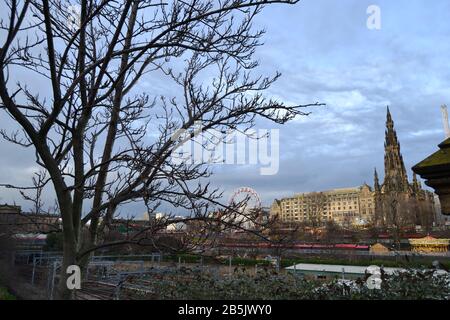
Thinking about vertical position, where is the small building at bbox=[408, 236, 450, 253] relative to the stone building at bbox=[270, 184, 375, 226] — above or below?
below

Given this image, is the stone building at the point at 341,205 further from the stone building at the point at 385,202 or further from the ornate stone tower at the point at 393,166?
the ornate stone tower at the point at 393,166

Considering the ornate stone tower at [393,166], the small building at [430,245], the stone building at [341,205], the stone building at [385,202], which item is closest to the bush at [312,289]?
the small building at [430,245]

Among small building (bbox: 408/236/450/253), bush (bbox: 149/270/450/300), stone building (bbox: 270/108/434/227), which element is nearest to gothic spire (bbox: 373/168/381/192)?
stone building (bbox: 270/108/434/227)

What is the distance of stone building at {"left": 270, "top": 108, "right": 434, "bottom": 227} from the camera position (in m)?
80.8

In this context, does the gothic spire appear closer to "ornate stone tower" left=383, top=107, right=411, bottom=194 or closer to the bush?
"ornate stone tower" left=383, top=107, right=411, bottom=194

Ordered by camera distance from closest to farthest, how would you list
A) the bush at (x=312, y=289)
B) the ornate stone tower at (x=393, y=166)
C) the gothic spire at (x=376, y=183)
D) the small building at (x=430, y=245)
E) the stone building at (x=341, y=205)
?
the bush at (x=312, y=289), the small building at (x=430, y=245), the ornate stone tower at (x=393, y=166), the gothic spire at (x=376, y=183), the stone building at (x=341, y=205)

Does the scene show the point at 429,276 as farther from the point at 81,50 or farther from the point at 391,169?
the point at 391,169

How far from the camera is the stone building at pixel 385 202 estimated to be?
265ft

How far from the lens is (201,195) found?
3.84 metres

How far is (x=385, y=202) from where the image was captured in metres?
87.6

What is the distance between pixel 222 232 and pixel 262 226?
1.49ft

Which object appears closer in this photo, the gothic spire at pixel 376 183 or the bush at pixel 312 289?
the bush at pixel 312 289

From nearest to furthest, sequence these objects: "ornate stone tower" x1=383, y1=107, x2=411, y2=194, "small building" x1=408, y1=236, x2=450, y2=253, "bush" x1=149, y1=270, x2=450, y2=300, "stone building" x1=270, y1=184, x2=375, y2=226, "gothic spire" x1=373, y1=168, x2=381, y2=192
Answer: "bush" x1=149, y1=270, x2=450, y2=300 < "small building" x1=408, y1=236, x2=450, y2=253 < "ornate stone tower" x1=383, y1=107, x2=411, y2=194 < "gothic spire" x1=373, y1=168, x2=381, y2=192 < "stone building" x1=270, y1=184, x2=375, y2=226
